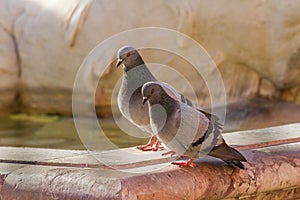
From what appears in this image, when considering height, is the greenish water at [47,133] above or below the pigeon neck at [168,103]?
below

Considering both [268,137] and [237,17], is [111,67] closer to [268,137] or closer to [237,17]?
[237,17]

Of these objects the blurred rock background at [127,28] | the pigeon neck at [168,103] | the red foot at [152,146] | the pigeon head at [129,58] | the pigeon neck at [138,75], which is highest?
the pigeon neck at [168,103]

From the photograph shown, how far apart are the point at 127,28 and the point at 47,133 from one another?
0.94 meters

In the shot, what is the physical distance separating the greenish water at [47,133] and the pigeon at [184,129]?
1.82m

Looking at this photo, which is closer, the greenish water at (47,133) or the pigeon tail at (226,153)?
the pigeon tail at (226,153)

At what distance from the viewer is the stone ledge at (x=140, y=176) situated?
2332mm

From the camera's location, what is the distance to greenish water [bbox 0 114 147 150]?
4.75 m

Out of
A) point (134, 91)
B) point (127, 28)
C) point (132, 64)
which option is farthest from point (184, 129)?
point (127, 28)

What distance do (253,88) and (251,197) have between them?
3.07 m

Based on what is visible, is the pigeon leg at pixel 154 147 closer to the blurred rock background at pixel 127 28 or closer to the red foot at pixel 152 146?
the red foot at pixel 152 146

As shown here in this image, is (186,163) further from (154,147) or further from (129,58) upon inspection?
(129,58)

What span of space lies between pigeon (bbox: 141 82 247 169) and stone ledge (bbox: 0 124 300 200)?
7cm

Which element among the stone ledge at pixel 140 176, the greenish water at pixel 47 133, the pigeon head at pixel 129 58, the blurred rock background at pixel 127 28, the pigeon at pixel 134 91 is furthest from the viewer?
the blurred rock background at pixel 127 28

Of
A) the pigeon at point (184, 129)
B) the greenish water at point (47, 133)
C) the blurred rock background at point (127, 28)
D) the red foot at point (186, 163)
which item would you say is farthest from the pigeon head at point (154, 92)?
the blurred rock background at point (127, 28)
